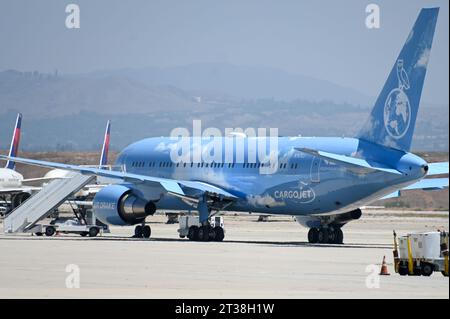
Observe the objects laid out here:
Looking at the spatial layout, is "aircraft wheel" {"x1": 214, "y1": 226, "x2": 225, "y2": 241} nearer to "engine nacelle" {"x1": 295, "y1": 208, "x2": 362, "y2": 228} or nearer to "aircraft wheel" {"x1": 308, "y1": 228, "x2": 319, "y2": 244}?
"engine nacelle" {"x1": 295, "y1": 208, "x2": 362, "y2": 228}

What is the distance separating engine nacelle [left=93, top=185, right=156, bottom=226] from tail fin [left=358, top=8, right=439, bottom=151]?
11670 mm

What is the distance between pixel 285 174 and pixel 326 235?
10.3ft

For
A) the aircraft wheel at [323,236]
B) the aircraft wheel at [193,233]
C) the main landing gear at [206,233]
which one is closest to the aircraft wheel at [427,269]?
the aircraft wheel at [323,236]

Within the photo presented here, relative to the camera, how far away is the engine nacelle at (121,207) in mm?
48656

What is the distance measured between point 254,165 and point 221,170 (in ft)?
7.21

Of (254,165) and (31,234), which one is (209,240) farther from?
(31,234)

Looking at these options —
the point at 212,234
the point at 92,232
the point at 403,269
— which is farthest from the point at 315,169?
the point at 403,269

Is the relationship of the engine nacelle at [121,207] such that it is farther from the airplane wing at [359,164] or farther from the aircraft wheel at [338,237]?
the airplane wing at [359,164]

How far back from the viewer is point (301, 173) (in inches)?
1779

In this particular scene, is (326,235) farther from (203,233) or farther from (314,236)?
(203,233)

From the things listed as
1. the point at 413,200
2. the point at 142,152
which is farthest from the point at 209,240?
the point at 413,200

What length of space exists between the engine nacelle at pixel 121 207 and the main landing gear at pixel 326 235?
24.1 ft

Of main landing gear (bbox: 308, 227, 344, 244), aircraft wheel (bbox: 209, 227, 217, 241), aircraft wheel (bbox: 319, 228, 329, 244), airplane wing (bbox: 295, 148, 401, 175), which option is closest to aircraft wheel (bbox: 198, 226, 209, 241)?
aircraft wheel (bbox: 209, 227, 217, 241)

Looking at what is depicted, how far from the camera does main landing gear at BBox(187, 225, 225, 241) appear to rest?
47125 millimetres
